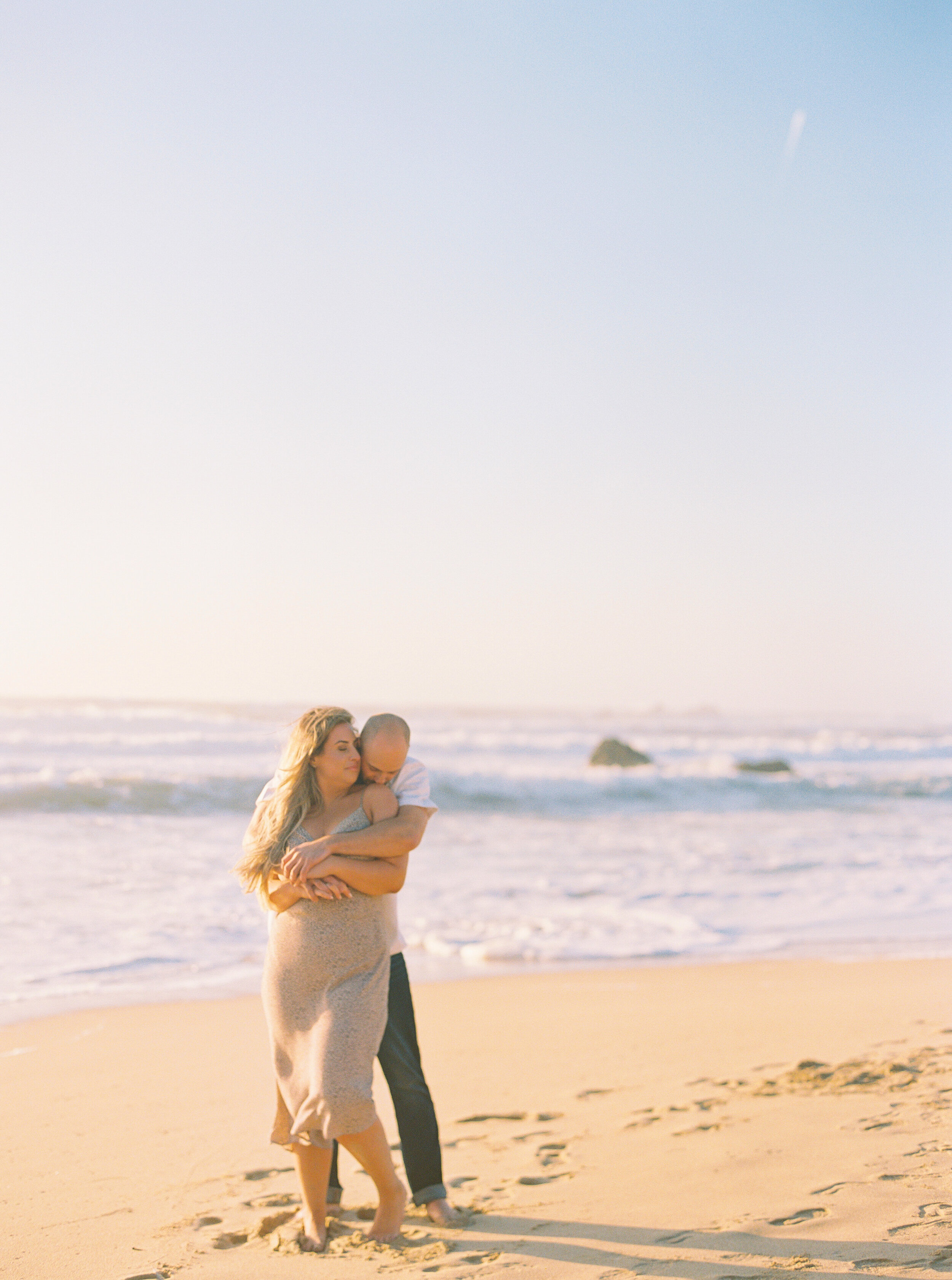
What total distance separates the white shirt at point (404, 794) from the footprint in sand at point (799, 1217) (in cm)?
154

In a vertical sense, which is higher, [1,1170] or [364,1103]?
[364,1103]

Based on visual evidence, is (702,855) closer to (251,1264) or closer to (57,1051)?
(57,1051)

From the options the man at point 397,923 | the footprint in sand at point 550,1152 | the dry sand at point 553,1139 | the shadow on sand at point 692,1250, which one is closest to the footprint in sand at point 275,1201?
the dry sand at point 553,1139

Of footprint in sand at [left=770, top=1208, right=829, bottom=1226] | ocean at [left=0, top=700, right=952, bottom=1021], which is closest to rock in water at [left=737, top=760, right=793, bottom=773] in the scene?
ocean at [left=0, top=700, right=952, bottom=1021]

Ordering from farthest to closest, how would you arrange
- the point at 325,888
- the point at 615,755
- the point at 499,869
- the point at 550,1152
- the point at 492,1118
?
the point at 615,755 < the point at 499,869 < the point at 492,1118 < the point at 550,1152 < the point at 325,888

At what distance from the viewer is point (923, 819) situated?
691 inches

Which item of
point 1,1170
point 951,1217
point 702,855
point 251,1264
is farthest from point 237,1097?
point 702,855

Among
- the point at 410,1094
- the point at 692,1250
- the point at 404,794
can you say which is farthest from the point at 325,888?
the point at 692,1250

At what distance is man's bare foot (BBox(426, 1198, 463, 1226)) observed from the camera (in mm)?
3676

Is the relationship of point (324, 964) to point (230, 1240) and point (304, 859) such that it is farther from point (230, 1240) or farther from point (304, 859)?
point (230, 1240)

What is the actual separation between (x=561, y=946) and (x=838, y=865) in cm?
526

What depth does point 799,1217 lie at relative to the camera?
3.54 metres

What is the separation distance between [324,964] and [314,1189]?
0.82 metres

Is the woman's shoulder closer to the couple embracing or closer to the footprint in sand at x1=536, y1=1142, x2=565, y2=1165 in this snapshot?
the couple embracing
